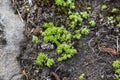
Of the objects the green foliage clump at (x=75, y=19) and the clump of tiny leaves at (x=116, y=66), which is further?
the green foliage clump at (x=75, y=19)

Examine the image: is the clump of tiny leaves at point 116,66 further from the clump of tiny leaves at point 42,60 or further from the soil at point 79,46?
the clump of tiny leaves at point 42,60

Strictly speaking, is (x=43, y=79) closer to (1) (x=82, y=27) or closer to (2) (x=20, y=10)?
(1) (x=82, y=27)

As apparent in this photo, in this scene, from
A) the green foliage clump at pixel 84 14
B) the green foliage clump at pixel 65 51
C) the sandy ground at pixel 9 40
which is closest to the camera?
the green foliage clump at pixel 65 51

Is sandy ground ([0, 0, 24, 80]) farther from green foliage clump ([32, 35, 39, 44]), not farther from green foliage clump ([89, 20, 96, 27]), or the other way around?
green foliage clump ([89, 20, 96, 27])

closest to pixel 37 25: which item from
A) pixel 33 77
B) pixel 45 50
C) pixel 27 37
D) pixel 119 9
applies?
pixel 27 37

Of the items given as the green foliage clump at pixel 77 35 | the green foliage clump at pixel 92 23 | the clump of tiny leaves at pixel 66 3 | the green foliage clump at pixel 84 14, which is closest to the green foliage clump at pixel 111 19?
the green foliage clump at pixel 92 23

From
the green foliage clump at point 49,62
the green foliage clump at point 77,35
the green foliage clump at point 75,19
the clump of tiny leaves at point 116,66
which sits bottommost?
the clump of tiny leaves at point 116,66

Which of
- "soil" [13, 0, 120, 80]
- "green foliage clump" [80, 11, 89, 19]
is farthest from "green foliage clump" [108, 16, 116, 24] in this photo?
"green foliage clump" [80, 11, 89, 19]

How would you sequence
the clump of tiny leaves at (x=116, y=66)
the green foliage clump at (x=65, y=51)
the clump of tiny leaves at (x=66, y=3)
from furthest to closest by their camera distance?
the clump of tiny leaves at (x=66, y=3)
the green foliage clump at (x=65, y=51)
the clump of tiny leaves at (x=116, y=66)
